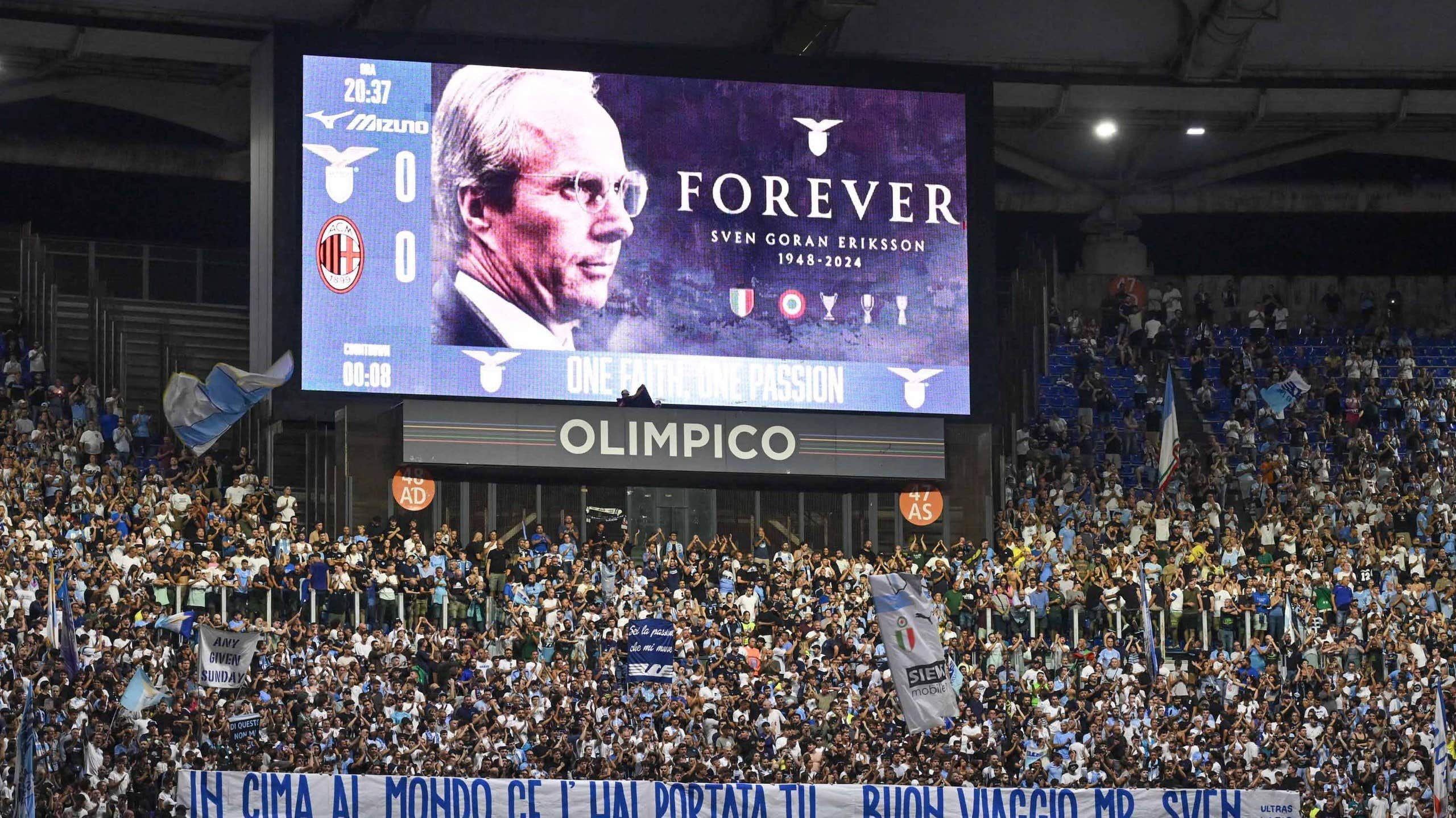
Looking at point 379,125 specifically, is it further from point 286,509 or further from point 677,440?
point 677,440

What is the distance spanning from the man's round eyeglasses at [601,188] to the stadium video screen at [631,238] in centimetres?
4

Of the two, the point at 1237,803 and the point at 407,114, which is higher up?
the point at 407,114

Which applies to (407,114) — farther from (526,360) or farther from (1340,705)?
(1340,705)

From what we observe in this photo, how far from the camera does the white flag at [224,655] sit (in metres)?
31.6

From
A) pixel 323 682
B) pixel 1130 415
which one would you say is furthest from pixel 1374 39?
pixel 323 682

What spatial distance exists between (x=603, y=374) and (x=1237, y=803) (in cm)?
1279

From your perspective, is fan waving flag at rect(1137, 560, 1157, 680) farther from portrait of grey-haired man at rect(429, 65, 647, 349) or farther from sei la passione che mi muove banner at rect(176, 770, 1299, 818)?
portrait of grey-haired man at rect(429, 65, 647, 349)

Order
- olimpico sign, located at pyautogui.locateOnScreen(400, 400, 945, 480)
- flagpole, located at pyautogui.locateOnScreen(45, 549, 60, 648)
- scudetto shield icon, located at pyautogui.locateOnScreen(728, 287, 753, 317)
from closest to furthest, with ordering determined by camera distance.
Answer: flagpole, located at pyautogui.locateOnScreen(45, 549, 60, 648)
olimpico sign, located at pyautogui.locateOnScreen(400, 400, 945, 480)
scudetto shield icon, located at pyautogui.locateOnScreen(728, 287, 753, 317)

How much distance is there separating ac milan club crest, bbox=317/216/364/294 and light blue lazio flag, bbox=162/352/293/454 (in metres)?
2.05

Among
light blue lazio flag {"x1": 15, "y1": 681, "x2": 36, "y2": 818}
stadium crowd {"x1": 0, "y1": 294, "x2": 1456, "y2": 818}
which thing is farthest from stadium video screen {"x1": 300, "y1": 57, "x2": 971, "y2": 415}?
light blue lazio flag {"x1": 15, "y1": 681, "x2": 36, "y2": 818}

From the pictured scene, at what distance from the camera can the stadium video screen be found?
39.5 meters

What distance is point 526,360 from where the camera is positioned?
40.0m

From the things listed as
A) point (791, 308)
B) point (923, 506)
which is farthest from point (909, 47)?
point (923, 506)

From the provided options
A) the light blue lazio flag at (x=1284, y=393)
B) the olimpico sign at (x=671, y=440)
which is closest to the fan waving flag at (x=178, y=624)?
the olimpico sign at (x=671, y=440)
